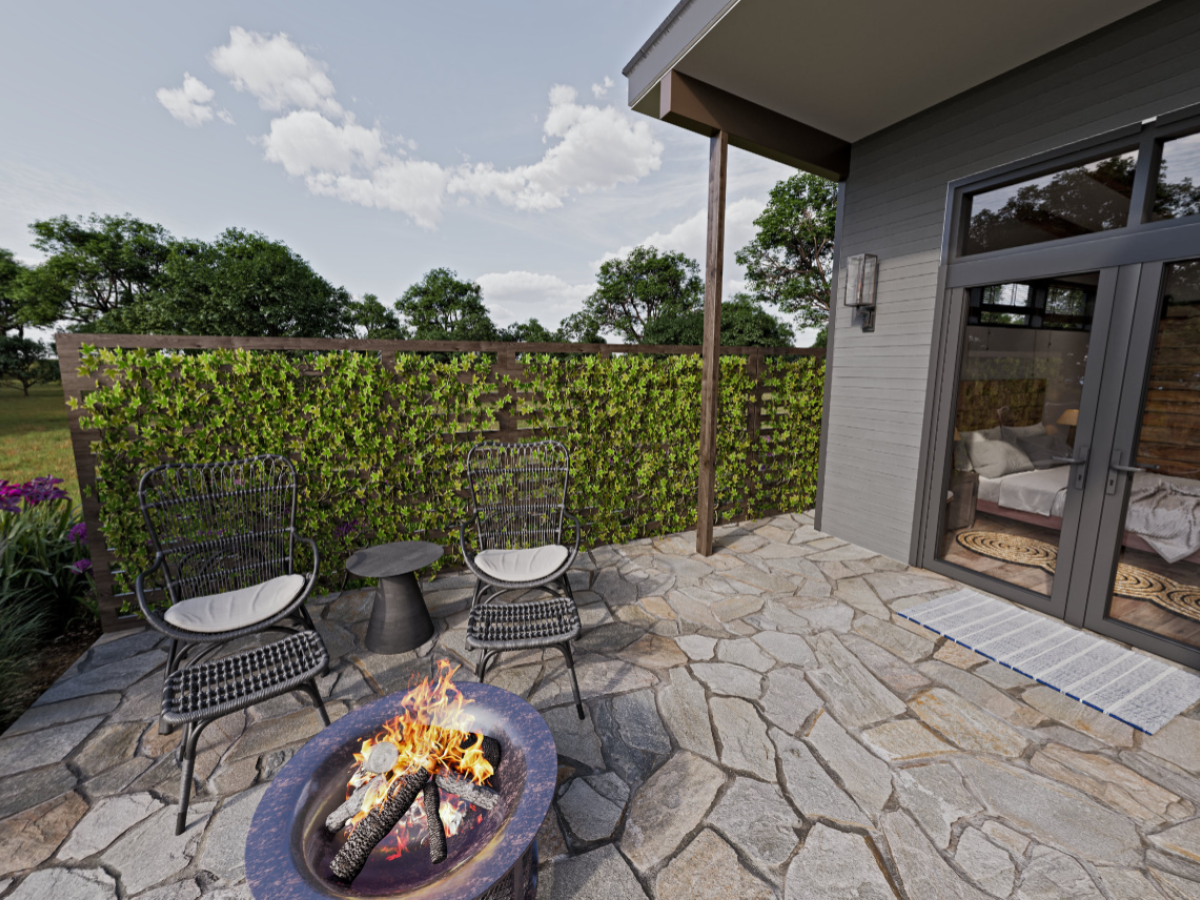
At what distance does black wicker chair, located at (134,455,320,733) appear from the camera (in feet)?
7.38

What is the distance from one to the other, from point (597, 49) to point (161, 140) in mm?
20202

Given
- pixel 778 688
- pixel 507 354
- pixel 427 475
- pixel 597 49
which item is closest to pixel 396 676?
pixel 427 475

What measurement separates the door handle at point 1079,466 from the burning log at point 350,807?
403 cm

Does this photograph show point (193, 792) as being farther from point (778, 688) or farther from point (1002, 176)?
point (1002, 176)

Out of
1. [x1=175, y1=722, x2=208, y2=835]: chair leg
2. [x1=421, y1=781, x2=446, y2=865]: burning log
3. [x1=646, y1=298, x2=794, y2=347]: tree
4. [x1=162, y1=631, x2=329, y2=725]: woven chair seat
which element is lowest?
[x1=175, y1=722, x2=208, y2=835]: chair leg

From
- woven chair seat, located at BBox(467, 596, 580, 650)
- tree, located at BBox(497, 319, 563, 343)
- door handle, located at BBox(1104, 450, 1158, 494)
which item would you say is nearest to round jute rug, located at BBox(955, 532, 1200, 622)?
door handle, located at BBox(1104, 450, 1158, 494)

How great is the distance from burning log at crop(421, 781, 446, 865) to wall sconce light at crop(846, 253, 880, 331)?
15.0 feet

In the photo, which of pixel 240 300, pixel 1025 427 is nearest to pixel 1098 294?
pixel 1025 427

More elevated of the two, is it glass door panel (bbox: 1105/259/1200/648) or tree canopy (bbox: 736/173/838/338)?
tree canopy (bbox: 736/173/838/338)

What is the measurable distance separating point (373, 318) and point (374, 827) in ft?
99.6

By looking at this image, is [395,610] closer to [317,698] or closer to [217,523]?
[317,698]

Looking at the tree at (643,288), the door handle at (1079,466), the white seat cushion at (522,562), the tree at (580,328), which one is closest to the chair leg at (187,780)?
the white seat cushion at (522,562)

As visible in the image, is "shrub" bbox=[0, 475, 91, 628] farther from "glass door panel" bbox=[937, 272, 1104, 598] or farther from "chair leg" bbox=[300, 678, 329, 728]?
"glass door panel" bbox=[937, 272, 1104, 598]

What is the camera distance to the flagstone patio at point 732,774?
1.56 meters
